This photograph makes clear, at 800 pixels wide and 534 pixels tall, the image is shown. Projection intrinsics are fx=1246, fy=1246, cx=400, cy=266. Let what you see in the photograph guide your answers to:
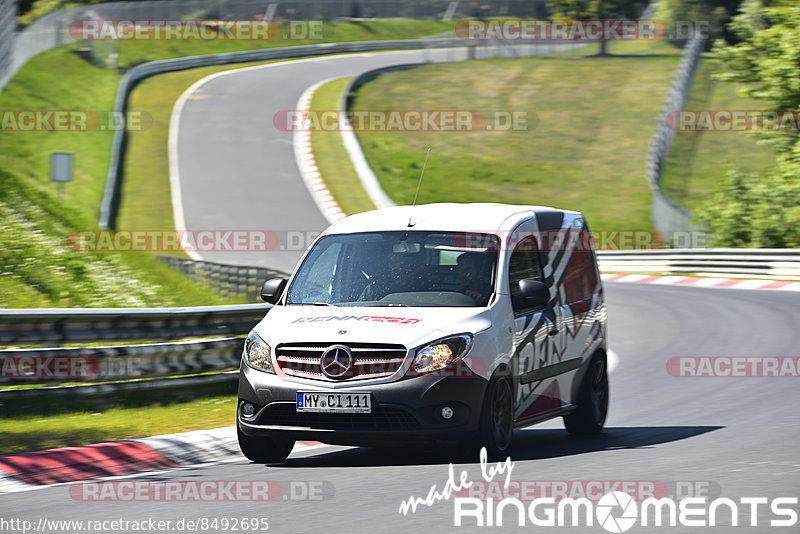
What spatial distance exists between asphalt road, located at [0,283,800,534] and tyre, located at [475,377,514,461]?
16cm

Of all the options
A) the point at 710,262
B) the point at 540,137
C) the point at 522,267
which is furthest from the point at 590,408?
the point at 540,137

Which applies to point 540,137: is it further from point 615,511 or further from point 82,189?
point 615,511

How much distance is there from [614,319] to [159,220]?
14952 mm

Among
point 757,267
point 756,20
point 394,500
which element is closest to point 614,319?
point 757,267

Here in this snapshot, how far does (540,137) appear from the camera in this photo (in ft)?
170

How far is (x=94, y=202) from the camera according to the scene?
34.7 metres

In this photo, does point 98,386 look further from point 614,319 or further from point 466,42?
point 466,42

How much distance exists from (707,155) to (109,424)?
138 feet

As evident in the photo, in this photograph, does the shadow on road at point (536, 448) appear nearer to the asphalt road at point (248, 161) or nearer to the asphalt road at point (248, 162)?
the asphalt road at point (248, 162)

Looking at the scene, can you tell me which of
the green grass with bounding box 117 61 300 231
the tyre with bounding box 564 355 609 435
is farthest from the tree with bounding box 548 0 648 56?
the tyre with bounding box 564 355 609 435

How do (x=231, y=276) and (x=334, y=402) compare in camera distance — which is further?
(x=231, y=276)

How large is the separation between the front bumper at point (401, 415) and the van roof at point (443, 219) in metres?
1.56

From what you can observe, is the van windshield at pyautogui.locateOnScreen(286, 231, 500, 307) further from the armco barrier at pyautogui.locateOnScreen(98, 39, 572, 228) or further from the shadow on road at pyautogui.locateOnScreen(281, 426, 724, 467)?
the armco barrier at pyautogui.locateOnScreen(98, 39, 572, 228)

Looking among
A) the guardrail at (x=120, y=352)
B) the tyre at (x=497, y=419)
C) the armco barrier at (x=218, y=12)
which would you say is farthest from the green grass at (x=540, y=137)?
the tyre at (x=497, y=419)
